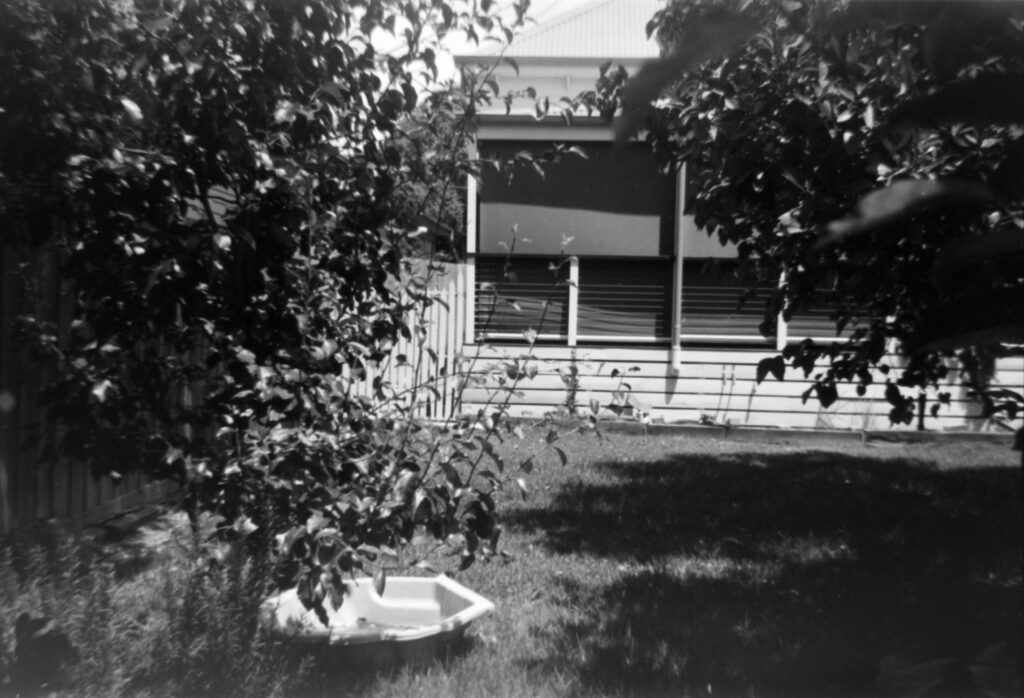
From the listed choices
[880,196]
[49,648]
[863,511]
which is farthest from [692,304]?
[880,196]

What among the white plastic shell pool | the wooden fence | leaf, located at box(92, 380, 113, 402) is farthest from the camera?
the wooden fence

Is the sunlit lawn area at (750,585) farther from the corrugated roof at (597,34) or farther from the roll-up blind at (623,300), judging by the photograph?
the roll-up blind at (623,300)

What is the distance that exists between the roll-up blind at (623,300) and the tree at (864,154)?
232 inches

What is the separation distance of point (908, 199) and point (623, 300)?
10.6 metres

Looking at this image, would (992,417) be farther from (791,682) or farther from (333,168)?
(333,168)

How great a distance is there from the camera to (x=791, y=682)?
3523 mm

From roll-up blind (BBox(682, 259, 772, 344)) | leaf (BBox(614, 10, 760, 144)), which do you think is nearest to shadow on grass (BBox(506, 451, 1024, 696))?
leaf (BBox(614, 10, 760, 144))

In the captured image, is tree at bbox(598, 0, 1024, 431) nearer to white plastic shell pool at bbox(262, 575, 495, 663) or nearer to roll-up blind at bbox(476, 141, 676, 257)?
white plastic shell pool at bbox(262, 575, 495, 663)

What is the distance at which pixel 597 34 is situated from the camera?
8.34 meters

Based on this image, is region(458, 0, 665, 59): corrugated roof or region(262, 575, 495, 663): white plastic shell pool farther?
region(458, 0, 665, 59): corrugated roof

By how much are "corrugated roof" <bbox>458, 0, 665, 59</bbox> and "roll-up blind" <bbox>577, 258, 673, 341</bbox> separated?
2.70 metres

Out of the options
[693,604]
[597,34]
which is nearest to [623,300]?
[597,34]

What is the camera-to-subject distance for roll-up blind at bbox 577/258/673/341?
11578mm

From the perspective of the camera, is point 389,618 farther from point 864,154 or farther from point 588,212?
point 588,212
